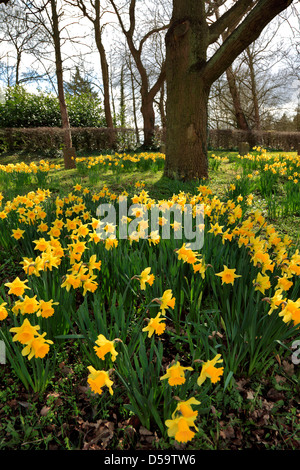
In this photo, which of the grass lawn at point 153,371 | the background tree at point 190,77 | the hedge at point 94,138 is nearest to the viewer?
the grass lawn at point 153,371

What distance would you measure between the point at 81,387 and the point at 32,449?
310mm

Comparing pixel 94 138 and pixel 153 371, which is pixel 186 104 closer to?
pixel 153 371

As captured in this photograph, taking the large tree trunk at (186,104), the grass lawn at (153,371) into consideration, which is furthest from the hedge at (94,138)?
the grass lawn at (153,371)

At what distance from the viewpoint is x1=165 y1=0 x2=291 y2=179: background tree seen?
5.23m

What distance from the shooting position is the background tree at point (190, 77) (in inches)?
206

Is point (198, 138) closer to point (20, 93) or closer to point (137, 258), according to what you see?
point (137, 258)

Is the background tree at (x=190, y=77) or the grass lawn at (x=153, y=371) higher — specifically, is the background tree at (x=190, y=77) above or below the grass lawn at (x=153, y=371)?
above

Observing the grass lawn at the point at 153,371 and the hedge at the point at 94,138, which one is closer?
the grass lawn at the point at 153,371

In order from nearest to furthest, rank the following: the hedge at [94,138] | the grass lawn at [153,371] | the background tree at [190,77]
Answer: the grass lawn at [153,371], the background tree at [190,77], the hedge at [94,138]

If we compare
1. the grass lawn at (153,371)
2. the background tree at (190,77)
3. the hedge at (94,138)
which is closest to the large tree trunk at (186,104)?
the background tree at (190,77)

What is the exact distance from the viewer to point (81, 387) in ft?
4.82

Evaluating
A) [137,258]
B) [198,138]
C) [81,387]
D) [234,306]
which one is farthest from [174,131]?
[81,387]

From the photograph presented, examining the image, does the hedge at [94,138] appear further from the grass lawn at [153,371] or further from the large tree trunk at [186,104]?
the grass lawn at [153,371]

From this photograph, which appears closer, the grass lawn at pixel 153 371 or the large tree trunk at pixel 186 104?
the grass lawn at pixel 153 371
